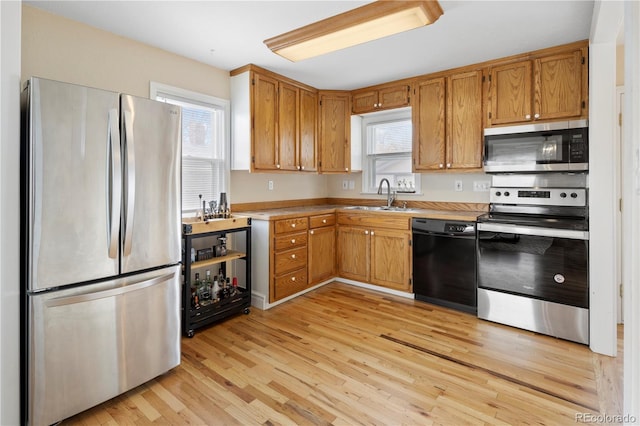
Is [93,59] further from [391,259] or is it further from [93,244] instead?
[391,259]

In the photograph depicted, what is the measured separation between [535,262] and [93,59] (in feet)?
12.8

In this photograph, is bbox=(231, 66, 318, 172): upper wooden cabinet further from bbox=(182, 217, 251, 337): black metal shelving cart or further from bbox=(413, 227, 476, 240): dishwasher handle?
bbox=(413, 227, 476, 240): dishwasher handle

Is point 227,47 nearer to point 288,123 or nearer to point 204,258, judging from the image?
point 288,123

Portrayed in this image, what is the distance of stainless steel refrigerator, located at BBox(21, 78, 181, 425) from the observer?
1668 mm

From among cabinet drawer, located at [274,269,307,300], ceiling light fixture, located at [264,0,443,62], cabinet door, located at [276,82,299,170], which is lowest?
cabinet drawer, located at [274,269,307,300]

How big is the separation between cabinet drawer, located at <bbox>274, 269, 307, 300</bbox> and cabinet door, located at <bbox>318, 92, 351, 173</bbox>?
4.56 ft

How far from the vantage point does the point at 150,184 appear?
2074 millimetres

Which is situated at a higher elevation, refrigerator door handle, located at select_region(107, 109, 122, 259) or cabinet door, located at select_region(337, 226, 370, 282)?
refrigerator door handle, located at select_region(107, 109, 122, 259)

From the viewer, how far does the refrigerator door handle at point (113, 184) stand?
188 cm

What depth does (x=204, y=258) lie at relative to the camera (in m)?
3.03

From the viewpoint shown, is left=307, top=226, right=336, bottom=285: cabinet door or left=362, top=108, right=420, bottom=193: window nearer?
left=307, top=226, right=336, bottom=285: cabinet door

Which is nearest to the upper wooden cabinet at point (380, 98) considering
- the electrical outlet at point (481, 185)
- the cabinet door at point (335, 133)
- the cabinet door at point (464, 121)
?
the cabinet door at point (335, 133)

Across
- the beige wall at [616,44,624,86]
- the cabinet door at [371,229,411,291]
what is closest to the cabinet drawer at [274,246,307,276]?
the cabinet door at [371,229,411,291]

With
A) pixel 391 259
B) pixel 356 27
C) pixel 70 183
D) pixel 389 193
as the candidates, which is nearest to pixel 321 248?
pixel 391 259
